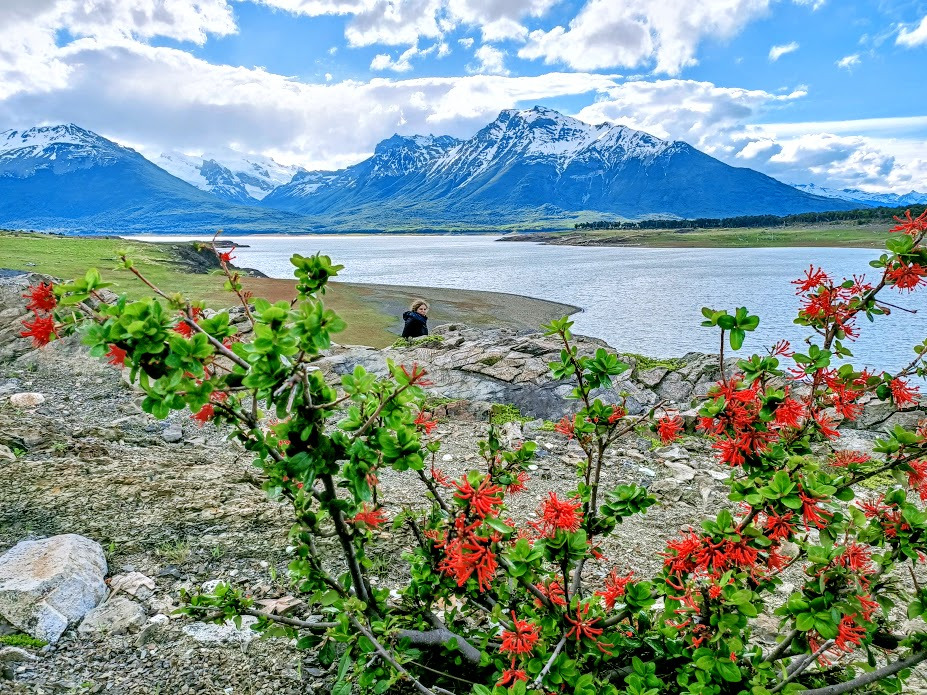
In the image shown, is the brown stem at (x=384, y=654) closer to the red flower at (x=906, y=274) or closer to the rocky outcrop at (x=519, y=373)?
the red flower at (x=906, y=274)

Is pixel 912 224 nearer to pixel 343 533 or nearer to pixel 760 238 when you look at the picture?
pixel 343 533

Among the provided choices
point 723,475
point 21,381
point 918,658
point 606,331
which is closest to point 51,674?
point 918,658

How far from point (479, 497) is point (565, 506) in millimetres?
539

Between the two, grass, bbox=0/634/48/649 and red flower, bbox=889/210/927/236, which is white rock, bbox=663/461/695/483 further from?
grass, bbox=0/634/48/649

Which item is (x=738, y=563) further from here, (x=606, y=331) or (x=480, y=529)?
(x=606, y=331)

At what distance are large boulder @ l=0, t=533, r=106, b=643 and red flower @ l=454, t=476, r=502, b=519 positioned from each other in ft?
12.8

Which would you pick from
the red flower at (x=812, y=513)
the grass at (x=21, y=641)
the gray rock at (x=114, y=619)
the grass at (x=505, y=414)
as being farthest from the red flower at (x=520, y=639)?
the grass at (x=505, y=414)

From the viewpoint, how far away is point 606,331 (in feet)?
124

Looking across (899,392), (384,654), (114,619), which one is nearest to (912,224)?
(899,392)

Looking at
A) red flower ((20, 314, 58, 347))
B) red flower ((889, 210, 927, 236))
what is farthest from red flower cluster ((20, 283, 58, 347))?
red flower ((889, 210, 927, 236))

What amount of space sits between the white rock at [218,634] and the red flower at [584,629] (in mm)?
2756

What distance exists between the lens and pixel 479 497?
2852mm

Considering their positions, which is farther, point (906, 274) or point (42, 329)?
point (906, 274)

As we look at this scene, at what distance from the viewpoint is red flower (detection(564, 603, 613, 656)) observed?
326cm
